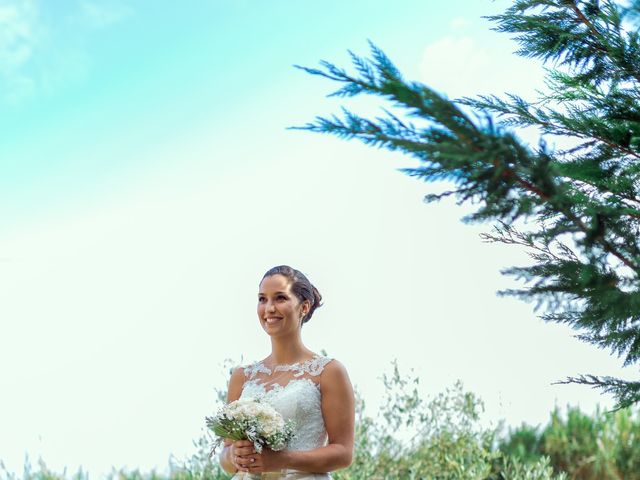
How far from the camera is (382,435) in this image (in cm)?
725

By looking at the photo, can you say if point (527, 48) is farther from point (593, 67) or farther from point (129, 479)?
point (129, 479)

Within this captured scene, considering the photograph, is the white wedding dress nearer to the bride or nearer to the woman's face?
the bride

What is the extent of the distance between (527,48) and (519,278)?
4.88 feet

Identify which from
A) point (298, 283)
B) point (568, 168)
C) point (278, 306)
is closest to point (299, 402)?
point (278, 306)

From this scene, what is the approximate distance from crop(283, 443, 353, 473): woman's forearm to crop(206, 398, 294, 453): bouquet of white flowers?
66 millimetres

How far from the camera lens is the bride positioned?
3354 millimetres

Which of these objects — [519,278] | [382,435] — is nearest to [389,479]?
[382,435]

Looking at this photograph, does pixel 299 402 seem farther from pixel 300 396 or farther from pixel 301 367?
pixel 301 367

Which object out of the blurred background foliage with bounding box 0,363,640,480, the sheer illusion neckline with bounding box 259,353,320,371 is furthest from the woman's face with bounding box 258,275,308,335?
the blurred background foliage with bounding box 0,363,640,480

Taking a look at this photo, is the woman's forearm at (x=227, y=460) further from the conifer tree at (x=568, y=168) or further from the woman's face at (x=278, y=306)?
the conifer tree at (x=568, y=168)

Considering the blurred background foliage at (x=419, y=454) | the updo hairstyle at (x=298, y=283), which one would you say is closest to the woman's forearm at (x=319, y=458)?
the updo hairstyle at (x=298, y=283)

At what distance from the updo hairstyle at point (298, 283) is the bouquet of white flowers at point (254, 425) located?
62 centimetres

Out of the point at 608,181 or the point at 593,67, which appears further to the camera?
the point at 593,67

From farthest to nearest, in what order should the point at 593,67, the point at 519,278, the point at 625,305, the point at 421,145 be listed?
the point at 593,67, the point at 519,278, the point at 625,305, the point at 421,145
